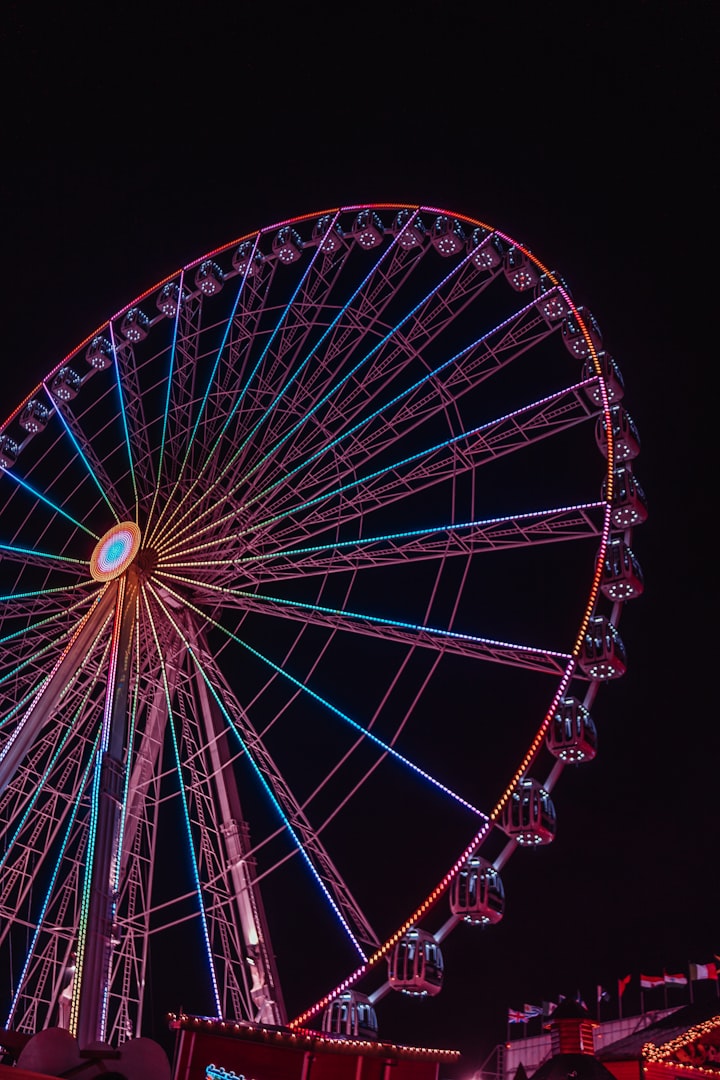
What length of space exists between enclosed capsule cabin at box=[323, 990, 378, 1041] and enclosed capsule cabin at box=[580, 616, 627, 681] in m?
4.75

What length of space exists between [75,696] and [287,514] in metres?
4.22

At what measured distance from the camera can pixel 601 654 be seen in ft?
44.8

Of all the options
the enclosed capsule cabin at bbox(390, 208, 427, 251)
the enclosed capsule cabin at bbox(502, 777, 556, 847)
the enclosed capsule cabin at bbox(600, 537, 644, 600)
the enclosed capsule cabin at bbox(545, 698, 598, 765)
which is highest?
the enclosed capsule cabin at bbox(390, 208, 427, 251)

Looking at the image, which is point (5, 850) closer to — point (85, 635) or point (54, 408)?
point (85, 635)

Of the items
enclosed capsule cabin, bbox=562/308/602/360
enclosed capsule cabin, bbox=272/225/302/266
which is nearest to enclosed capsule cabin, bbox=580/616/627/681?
enclosed capsule cabin, bbox=562/308/602/360

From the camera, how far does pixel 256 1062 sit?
9445 mm

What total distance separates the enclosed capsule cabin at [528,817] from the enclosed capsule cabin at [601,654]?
1670mm

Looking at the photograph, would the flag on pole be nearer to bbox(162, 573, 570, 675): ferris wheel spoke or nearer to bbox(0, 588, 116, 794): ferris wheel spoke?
bbox(162, 573, 570, 675): ferris wheel spoke

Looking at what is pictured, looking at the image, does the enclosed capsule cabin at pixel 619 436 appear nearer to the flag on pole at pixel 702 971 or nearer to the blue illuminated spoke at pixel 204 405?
the blue illuminated spoke at pixel 204 405

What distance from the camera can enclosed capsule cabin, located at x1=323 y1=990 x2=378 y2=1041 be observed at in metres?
12.1

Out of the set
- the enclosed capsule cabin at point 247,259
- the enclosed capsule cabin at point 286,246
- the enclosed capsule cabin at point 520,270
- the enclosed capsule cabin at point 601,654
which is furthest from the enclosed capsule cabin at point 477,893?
the enclosed capsule cabin at point 286,246

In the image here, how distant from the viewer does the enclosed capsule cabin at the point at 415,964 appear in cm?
1238

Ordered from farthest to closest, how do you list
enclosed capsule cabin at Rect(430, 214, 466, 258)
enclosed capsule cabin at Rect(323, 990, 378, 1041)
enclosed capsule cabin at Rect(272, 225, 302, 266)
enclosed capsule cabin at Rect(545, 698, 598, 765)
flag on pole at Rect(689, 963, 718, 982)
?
flag on pole at Rect(689, 963, 718, 982) → enclosed capsule cabin at Rect(272, 225, 302, 266) → enclosed capsule cabin at Rect(430, 214, 466, 258) → enclosed capsule cabin at Rect(545, 698, 598, 765) → enclosed capsule cabin at Rect(323, 990, 378, 1041)

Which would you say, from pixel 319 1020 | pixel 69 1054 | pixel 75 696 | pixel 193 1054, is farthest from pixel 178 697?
pixel 69 1054
